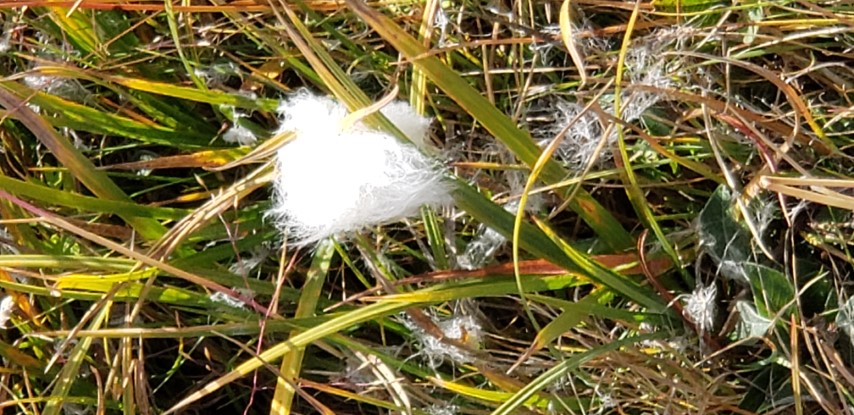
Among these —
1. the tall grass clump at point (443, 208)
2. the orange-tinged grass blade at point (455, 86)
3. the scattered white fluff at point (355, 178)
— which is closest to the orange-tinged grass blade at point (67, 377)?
the tall grass clump at point (443, 208)

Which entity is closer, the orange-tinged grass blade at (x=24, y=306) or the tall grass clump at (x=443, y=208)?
the tall grass clump at (x=443, y=208)

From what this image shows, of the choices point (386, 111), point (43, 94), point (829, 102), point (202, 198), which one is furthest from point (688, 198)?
point (43, 94)

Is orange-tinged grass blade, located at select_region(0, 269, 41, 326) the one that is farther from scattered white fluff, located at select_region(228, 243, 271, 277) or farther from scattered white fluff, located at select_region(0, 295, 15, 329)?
scattered white fluff, located at select_region(228, 243, 271, 277)

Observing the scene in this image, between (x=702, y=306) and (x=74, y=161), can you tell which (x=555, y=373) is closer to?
(x=702, y=306)

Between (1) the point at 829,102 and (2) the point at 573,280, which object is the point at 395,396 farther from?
(1) the point at 829,102

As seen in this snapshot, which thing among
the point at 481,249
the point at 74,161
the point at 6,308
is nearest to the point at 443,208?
the point at 481,249

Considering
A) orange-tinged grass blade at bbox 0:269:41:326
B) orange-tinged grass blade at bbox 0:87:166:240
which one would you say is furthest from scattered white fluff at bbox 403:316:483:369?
orange-tinged grass blade at bbox 0:269:41:326

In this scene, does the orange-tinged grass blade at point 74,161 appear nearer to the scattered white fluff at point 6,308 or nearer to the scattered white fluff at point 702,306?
the scattered white fluff at point 6,308

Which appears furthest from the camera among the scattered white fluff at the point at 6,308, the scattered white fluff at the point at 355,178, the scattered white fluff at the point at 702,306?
the scattered white fluff at the point at 6,308
